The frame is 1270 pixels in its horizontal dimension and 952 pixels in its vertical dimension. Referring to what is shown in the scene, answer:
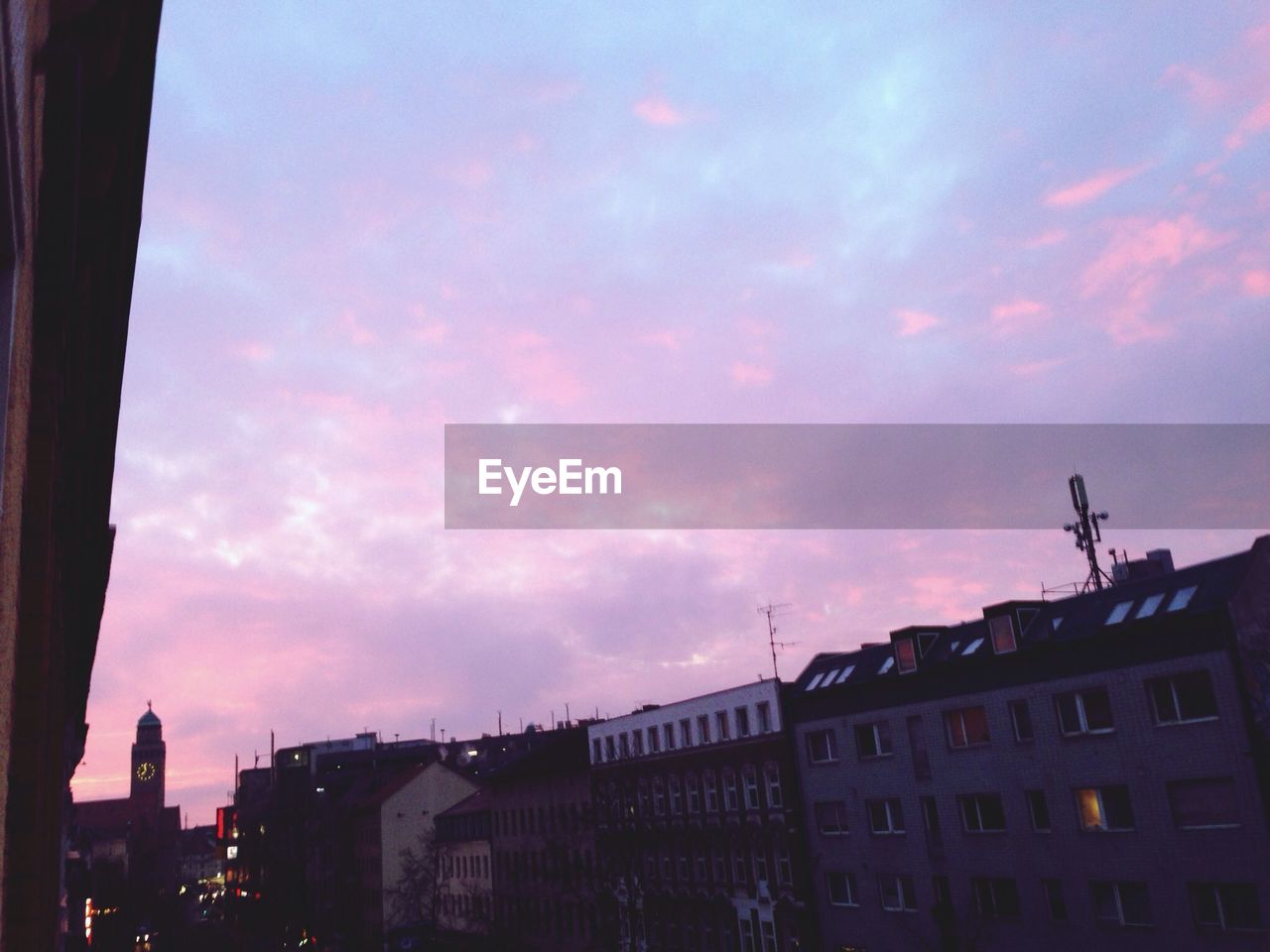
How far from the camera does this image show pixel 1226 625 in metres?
32.9

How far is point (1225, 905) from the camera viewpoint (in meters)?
31.8

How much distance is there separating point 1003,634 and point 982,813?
685 cm

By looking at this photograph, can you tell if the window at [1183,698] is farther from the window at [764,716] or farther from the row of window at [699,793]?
the window at [764,716]

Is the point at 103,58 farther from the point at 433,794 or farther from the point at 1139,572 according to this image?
the point at 433,794

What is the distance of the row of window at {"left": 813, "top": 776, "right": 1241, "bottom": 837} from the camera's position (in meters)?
32.6

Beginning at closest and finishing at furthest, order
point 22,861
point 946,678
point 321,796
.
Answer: point 22,861, point 946,678, point 321,796

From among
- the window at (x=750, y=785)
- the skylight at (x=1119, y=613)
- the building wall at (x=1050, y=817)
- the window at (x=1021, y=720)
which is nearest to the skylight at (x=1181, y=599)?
the skylight at (x=1119, y=613)

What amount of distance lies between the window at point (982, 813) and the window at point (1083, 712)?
441 centimetres

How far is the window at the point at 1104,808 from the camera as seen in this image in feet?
116

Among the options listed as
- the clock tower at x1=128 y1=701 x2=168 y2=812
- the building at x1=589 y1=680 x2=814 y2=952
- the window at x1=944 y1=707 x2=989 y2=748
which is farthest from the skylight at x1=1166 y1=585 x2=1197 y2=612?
the clock tower at x1=128 y1=701 x2=168 y2=812

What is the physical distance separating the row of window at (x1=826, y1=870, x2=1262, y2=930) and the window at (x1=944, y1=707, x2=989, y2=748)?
16.3 ft

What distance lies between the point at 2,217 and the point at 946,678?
43.8 metres

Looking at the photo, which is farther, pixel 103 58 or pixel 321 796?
pixel 321 796

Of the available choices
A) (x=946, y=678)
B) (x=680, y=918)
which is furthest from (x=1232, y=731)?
(x=680, y=918)
